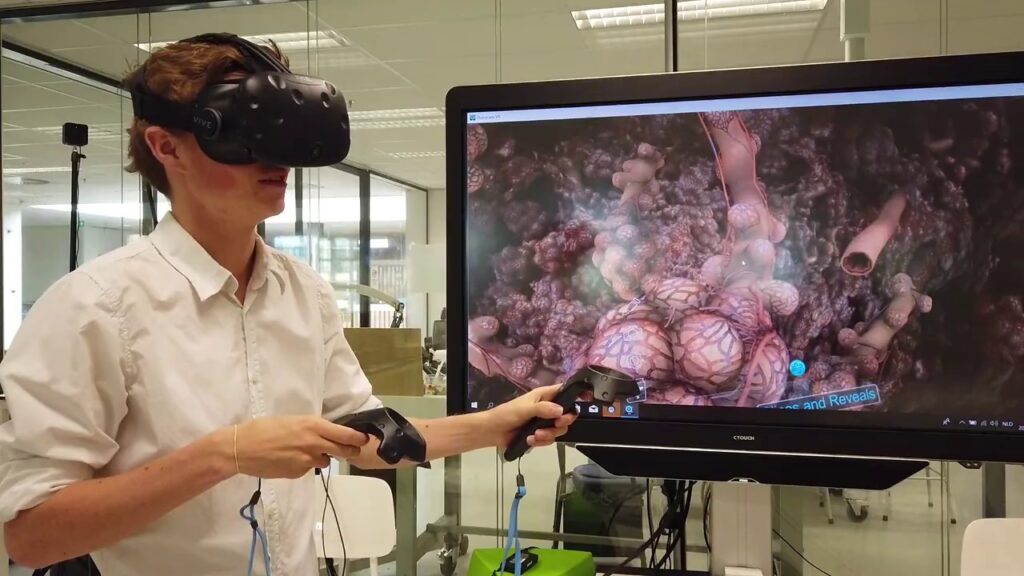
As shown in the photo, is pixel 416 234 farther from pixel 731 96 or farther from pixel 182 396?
pixel 182 396

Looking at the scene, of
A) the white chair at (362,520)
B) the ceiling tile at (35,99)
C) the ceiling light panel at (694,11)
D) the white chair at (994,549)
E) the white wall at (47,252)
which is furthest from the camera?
the ceiling tile at (35,99)

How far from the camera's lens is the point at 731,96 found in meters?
1.04

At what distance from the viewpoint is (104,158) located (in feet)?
17.8

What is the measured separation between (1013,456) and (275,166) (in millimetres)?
1081

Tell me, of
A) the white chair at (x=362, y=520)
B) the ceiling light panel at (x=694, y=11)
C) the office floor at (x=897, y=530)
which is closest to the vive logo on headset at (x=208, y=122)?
the white chair at (x=362, y=520)

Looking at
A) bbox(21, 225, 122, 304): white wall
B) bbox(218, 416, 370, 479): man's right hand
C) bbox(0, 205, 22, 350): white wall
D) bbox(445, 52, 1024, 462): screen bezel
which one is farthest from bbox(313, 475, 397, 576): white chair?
bbox(21, 225, 122, 304): white wall

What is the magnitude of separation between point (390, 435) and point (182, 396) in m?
0.28

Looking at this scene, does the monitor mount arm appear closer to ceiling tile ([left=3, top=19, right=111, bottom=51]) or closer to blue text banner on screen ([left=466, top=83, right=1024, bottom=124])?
blue text banner on screen ([left=466, top=83, right=1024, bottom=124])

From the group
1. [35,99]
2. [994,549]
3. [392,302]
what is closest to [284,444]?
[994,549]

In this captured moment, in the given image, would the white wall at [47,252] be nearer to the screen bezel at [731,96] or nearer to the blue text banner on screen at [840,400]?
the screen bezel at [731,96]

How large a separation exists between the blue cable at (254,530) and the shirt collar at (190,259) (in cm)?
26

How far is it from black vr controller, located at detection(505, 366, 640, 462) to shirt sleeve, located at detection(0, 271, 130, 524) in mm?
515

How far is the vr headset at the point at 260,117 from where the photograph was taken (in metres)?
0.73

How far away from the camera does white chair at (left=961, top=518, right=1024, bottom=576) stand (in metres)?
1.34
